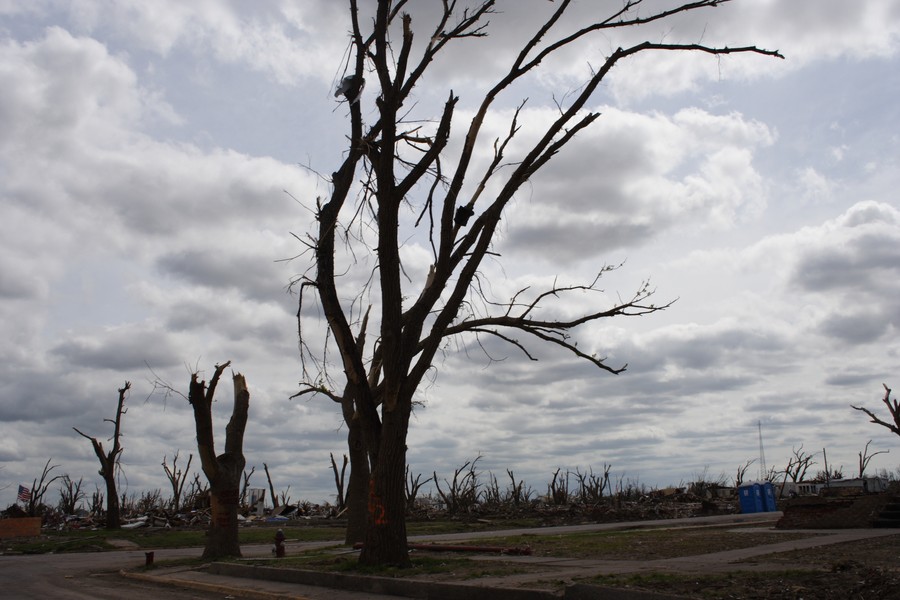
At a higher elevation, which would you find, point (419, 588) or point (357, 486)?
point (357, 486)

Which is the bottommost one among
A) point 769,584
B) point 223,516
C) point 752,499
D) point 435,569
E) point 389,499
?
point 752,499

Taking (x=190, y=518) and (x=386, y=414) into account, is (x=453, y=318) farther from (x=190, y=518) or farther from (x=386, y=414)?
(x=190, y=518)

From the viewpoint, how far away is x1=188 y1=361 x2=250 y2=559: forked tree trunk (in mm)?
17047

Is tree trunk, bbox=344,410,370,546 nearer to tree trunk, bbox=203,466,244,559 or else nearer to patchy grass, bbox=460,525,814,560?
tree trunk, bbox=203,466,244,559

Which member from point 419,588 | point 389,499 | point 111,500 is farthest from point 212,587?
point 111,500

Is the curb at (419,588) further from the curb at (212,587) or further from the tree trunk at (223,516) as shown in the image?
the tree trunk at (223,516)

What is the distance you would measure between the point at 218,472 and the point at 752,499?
24892 mm

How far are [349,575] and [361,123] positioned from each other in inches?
273

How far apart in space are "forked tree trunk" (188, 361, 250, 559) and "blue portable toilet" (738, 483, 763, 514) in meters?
24.0

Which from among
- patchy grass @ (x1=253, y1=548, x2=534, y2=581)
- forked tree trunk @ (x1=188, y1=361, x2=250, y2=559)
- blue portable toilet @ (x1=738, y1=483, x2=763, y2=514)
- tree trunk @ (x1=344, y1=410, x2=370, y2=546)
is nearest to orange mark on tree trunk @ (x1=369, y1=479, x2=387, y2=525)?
patchy grass @ (x1=253, y1=548, x2=534, y2=581)

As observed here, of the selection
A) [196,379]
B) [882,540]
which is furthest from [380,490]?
[882,540]

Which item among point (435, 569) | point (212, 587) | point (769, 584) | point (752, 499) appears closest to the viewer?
point (769, 584)

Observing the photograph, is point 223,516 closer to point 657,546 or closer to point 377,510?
point 377,510

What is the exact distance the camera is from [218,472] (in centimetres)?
1717
